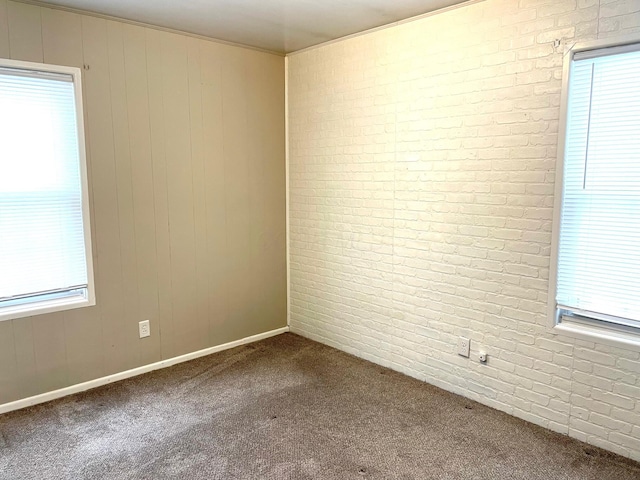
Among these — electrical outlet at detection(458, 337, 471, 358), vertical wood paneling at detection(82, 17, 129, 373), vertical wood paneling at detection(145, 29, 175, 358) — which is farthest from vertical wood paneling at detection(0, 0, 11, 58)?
electrical outlet at detection(458, 337, 471, 358)

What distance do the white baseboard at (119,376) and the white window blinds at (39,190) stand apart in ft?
1.97

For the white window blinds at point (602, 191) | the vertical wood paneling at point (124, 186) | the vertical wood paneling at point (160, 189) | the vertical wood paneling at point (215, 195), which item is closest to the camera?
the white window blinds at point (602, 191)

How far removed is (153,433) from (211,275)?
1.34 meters

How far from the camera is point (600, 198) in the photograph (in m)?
2.27

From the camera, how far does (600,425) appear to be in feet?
7.67

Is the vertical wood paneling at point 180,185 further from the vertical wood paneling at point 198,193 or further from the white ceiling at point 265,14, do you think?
the white ceiling at point 265,14

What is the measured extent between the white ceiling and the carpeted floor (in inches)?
94.9

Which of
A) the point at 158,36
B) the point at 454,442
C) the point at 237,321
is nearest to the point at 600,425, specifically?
the point at 454,442

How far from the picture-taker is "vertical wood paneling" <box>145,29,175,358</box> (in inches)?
123

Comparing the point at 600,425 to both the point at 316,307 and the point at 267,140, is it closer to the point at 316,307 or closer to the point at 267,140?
the point at 316,307

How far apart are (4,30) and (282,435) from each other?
8.96 ft

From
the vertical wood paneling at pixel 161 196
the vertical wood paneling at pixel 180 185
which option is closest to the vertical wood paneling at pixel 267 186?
the vertical wood paneling at pixel 161 196

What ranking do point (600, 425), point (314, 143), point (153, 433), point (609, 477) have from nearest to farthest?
point (609, 477) → point (600, 425) → point (153, 433) → point (314, 143)

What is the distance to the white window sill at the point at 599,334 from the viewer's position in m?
2.21
